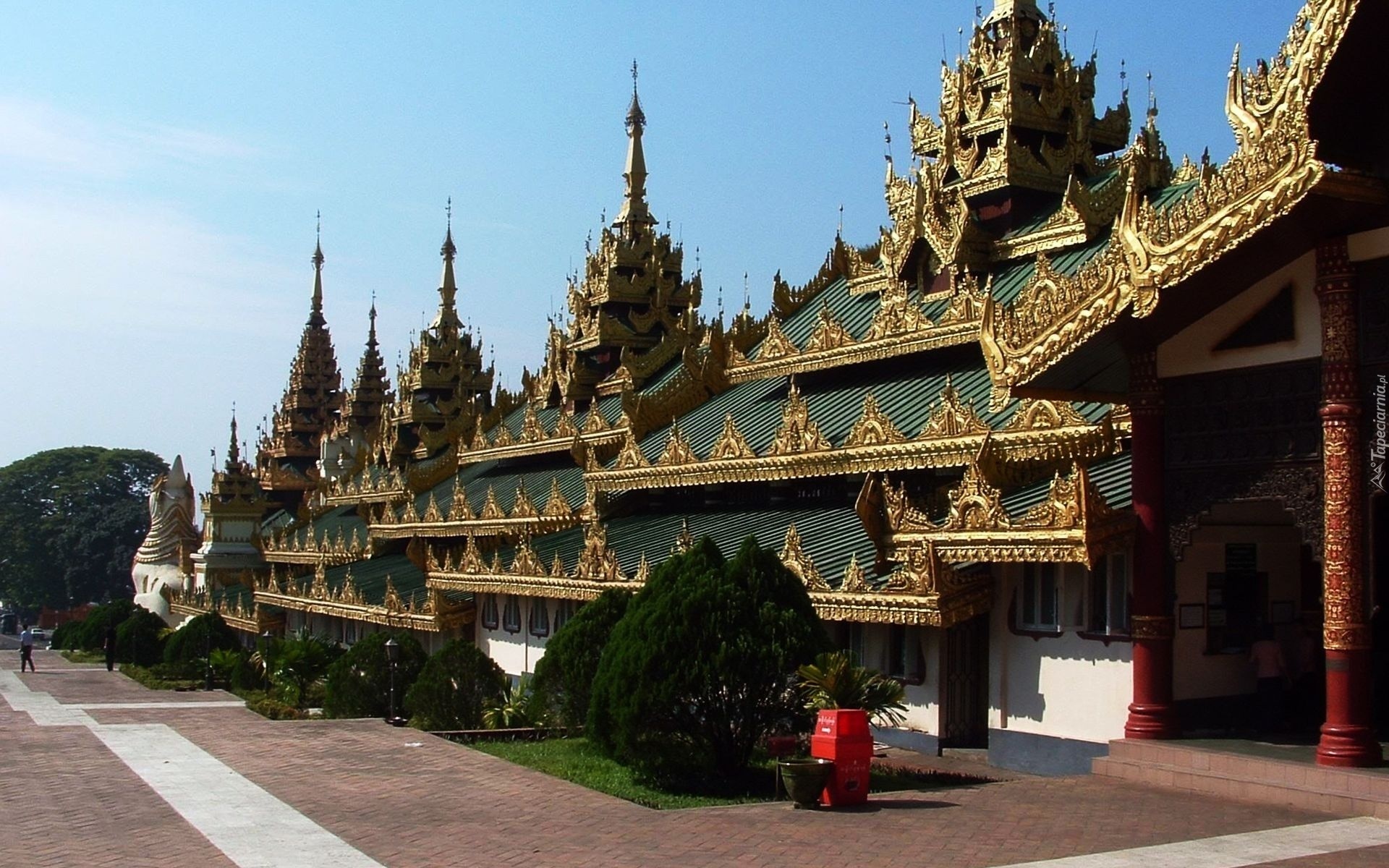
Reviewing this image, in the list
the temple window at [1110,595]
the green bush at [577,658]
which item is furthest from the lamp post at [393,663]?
the temple window at [1110,595]

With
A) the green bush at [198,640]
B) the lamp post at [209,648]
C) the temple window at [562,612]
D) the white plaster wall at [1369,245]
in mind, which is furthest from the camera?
the green bush at [198,640]

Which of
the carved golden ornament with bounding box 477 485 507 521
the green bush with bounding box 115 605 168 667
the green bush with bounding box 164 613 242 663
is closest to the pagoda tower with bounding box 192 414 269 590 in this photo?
the green bush with bounding box 115 605 168 667

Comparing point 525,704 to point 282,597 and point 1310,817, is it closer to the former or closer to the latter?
point 1310,817

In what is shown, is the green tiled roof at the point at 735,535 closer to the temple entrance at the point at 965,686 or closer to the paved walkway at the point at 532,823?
the temple entrance at the point at 965,686

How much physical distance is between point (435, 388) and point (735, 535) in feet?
121

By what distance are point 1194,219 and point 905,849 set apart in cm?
→ 620

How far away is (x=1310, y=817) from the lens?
1243 cm

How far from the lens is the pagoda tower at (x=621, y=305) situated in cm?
3994

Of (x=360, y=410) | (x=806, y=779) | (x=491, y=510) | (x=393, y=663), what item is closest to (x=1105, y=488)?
(x=806, y=779)

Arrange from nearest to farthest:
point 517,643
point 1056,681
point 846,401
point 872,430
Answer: point 1056,681, point 872,430, point 846,401, point 517,643

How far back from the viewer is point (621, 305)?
41344 mm

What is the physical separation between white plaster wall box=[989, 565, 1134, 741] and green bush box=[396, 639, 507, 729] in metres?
8.35

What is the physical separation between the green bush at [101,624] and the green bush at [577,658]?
3371 cm

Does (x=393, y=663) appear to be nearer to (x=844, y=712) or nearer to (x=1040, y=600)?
(x=1040, y=600)
